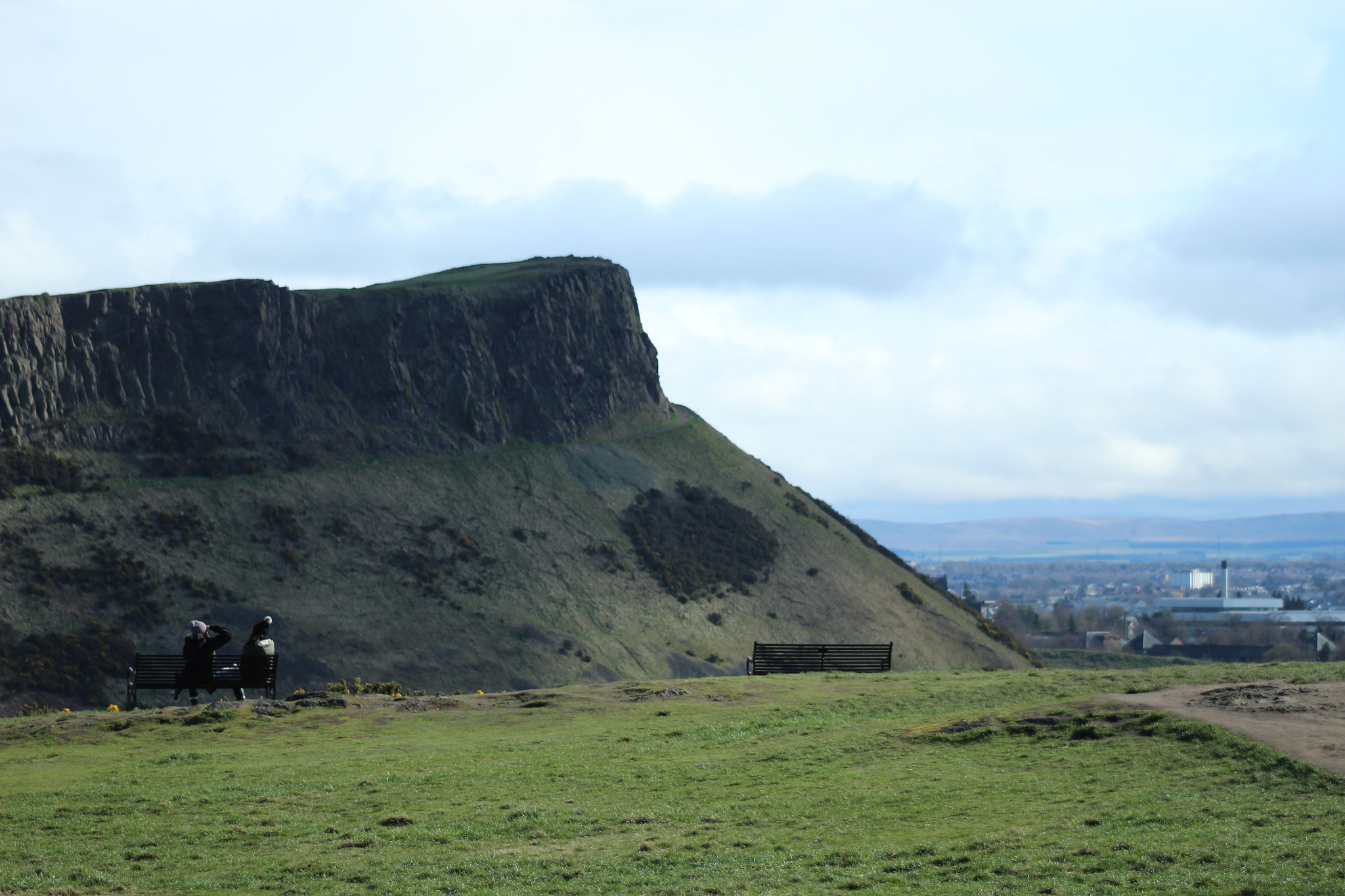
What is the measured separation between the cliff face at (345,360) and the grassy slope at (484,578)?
3.87m

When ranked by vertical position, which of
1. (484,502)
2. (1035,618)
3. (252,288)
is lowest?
(1035,618)

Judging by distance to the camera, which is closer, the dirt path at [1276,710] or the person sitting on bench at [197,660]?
the dirt path at [1276,710]

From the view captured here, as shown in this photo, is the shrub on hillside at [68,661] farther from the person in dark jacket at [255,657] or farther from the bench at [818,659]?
the bench at [818,659]

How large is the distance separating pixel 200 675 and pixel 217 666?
2318 mm

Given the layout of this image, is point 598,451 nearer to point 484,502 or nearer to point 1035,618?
point 484,502

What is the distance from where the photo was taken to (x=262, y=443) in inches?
3091

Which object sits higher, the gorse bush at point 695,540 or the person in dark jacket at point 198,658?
the gorse bush at point 695,540

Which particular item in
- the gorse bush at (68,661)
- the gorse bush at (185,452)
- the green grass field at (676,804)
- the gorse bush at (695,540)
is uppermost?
the gorse bush at (185,452)

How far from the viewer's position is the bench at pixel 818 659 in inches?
1405

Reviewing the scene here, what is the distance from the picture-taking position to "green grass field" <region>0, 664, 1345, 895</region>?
11883mm

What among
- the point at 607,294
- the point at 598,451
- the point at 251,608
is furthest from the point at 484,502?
the point at 607,294

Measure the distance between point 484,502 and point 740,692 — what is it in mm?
55543

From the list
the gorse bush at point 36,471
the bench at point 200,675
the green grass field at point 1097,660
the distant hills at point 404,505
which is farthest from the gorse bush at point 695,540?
the bench at point 200,675

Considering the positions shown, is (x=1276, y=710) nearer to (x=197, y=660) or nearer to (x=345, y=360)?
(x=197, y=660)
